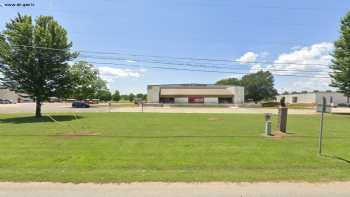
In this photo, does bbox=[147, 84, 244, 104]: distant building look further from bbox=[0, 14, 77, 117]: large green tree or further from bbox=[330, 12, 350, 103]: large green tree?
bbox=[0, 14, 77, 117]: large green tree

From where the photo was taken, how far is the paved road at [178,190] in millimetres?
4652

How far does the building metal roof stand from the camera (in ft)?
230

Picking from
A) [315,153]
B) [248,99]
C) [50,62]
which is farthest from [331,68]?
[248,99]

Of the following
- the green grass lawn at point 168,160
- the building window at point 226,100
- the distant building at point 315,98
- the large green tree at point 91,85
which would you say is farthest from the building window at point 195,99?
the green grass lawn at point 168,160

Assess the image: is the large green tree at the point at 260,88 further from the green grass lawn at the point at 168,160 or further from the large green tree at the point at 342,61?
the green grass lawn at the point at 168,160

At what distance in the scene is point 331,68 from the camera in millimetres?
34438

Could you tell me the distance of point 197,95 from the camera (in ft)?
230

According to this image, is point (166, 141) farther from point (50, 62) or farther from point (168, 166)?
point (50, 62)

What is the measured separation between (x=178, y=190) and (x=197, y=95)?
65.5 m

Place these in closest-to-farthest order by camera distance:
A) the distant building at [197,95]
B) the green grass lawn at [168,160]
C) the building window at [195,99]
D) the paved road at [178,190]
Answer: the paved road at [178,190] → the green grass lawn at [168,160] → the building window at [195,99] → the distant building at [197,95]

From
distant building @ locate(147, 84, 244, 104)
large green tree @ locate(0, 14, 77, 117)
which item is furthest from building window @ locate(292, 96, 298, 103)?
large green tree @ locate(0, 14, 77, 117)

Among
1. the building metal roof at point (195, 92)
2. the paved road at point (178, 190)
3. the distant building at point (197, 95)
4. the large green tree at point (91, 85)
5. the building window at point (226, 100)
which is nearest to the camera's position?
the paved road at point (178, 190)

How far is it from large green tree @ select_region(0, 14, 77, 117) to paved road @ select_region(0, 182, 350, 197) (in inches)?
717

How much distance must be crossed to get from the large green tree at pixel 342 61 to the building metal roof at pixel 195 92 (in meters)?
36.2
